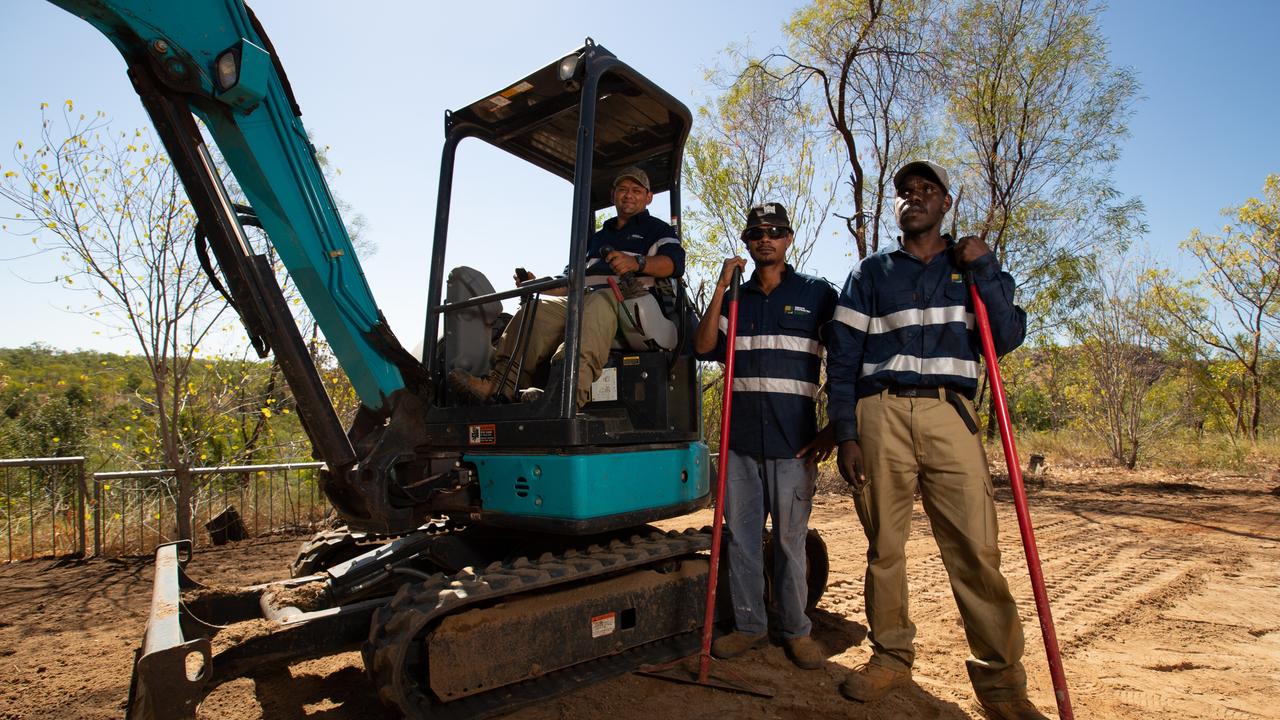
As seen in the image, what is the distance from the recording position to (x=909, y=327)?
3.26 metres

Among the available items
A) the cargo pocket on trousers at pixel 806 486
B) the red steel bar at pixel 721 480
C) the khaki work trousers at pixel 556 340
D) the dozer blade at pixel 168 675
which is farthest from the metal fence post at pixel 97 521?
the cargo pocket on trousers at pixel 806 486

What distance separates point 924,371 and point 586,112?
2.02 meters

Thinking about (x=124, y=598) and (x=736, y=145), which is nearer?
(x=124, y=598)

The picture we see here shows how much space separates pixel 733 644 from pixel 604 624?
800 millimetres

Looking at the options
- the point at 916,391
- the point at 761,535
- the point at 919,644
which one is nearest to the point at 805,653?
the point at 761,535

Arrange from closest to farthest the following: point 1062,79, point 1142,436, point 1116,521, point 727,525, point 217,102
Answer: point 217,102 → point 727,525 → point 1116,521 → point 1062,79 → point 1142,436

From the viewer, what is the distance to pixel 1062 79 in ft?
41.1

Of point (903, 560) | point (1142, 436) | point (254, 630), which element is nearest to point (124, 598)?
point (254, 630)

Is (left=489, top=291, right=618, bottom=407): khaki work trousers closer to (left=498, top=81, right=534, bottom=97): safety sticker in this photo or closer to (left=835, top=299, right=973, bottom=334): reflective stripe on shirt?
(left=498, top=81, right=534, bottom=97): safety sticker

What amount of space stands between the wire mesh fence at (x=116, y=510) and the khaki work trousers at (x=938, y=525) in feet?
17.0

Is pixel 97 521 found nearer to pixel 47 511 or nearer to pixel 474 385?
pixel 47 511

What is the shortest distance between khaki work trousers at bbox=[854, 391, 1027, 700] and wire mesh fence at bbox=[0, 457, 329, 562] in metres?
5.17

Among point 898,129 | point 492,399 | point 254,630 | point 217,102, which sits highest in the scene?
point 898,129

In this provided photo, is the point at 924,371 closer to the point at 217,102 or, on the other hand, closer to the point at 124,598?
the point at 217,102
